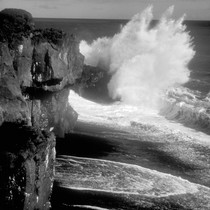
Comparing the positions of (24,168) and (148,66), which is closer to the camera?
(24,168)

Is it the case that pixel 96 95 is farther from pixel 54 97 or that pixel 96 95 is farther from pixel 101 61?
pixel 54 97

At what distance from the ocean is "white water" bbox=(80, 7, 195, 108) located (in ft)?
0.49

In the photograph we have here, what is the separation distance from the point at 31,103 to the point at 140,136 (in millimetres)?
11659

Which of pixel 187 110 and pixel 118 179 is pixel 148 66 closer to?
pixel 187 110

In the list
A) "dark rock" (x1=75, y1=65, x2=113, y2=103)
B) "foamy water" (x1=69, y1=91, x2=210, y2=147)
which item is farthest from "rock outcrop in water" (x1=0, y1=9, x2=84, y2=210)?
"dark rock" (x1=75, y1=65, x2=113, y2=103)

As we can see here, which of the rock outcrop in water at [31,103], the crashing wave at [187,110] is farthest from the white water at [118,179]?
the crashing wave at [187,110]

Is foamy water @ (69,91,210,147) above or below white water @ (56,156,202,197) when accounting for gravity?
above

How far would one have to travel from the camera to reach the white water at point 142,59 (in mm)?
59562

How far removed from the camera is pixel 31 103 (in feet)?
104

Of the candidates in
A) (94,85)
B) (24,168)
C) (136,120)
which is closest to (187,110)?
(136,120)

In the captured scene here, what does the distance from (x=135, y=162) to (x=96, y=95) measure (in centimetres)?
2555

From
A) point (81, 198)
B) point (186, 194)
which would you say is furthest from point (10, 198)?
point (186, 194)

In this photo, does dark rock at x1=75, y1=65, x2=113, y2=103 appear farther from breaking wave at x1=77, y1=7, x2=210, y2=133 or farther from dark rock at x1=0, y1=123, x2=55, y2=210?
dark rock at x1=0, y1=123, x2=55, y2=210

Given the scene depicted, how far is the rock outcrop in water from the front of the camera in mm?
19422
